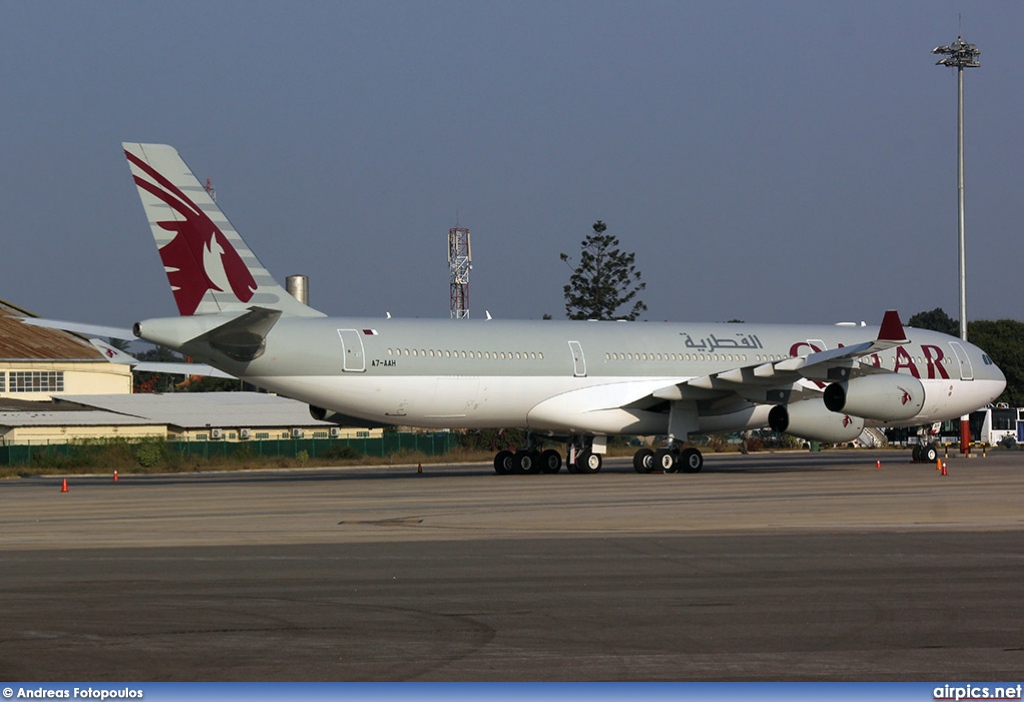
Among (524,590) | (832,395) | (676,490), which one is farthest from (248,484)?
(524,590)

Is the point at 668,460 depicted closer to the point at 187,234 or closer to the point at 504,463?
the point at 504,463

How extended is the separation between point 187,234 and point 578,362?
414 inches

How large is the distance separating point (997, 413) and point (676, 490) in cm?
4801

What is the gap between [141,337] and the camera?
2844cm

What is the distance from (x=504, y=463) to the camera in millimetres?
36812

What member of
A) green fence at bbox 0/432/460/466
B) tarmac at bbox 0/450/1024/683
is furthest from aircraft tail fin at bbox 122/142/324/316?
green fence at bbox 0/432/460/466

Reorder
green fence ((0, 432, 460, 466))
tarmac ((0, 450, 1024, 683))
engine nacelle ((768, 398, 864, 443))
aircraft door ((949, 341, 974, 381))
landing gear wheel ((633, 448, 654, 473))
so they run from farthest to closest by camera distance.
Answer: green fence ((0, 432, 460, 466)) < aircraft door ((949, 341, 974, 381)) < landing gear wheel ((633, 448, 654, 473)) < engine nacelle ((768, 398, 864, 443)) < tarmac ((0, 450, 1024, 683))

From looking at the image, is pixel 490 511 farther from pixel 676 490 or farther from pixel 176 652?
pixel 176 652

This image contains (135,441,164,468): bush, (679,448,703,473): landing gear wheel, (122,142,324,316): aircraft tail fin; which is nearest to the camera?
(122,142,324,316): aircraft tail fin

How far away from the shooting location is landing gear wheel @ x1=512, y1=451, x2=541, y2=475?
120ft

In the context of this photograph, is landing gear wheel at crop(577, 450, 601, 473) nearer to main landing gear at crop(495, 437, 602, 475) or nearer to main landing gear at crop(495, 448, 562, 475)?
main landing gear at crop(495, 437, 602, 475)

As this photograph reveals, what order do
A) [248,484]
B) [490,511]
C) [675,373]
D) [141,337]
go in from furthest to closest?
1. [675,373]
2. [248,484]
3. [141,337]
4. [490,511]

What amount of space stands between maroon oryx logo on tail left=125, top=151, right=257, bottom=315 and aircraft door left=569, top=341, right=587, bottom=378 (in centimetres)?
926

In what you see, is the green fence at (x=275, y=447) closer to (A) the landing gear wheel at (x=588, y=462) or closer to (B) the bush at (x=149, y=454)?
(B) the bush at (x=149, y=454)
